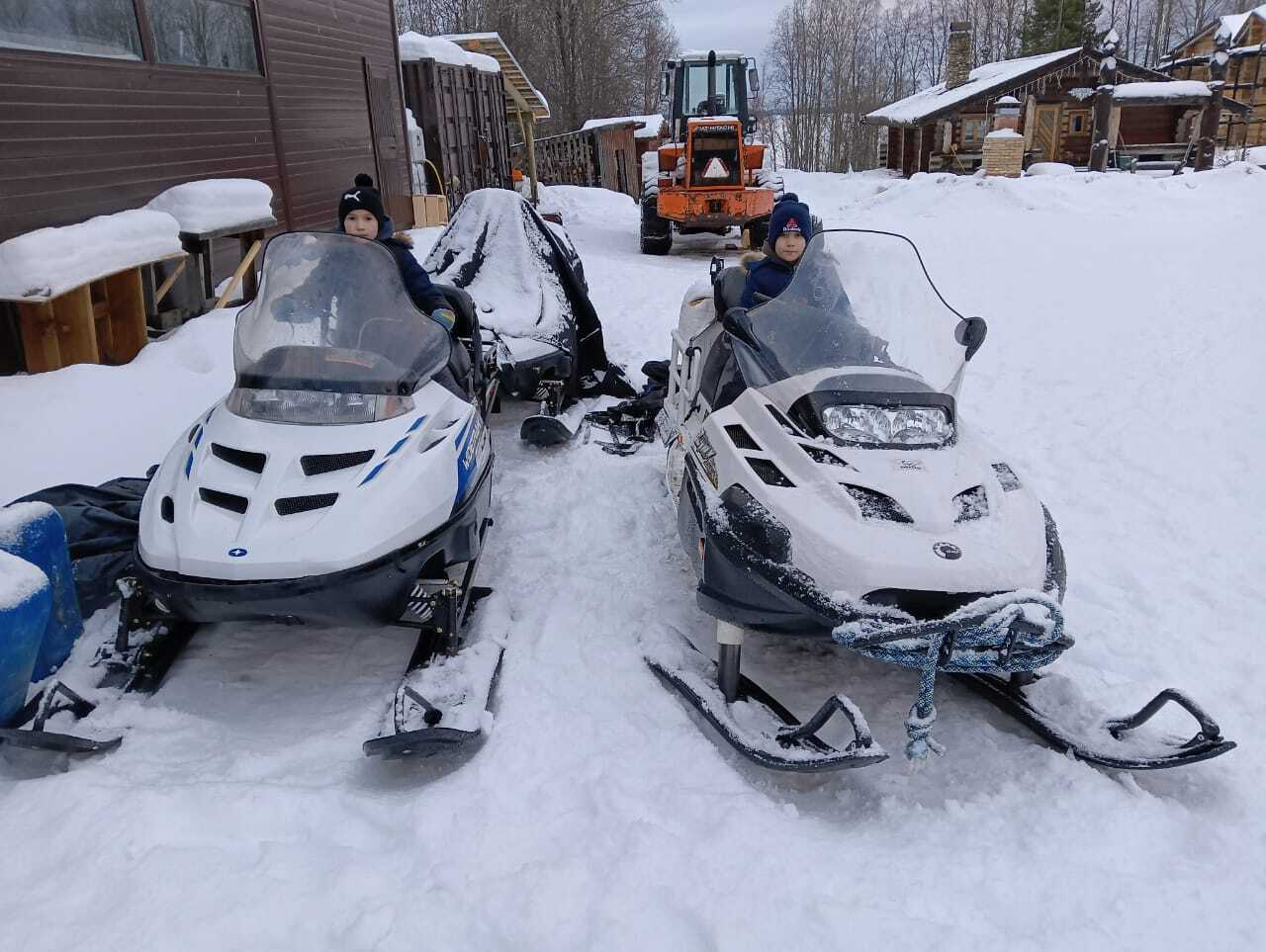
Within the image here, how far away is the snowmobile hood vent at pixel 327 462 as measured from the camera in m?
3.03

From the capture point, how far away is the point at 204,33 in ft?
26.4

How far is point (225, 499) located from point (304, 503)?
27 cm

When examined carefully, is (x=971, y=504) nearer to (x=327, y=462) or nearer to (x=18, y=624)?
(x=327, y=462)

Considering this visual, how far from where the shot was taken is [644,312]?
904 cm

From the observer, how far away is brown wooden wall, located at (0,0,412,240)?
5898 millimetres

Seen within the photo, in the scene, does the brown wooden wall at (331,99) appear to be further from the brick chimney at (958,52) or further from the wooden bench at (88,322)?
the brick chimney at (958,52)

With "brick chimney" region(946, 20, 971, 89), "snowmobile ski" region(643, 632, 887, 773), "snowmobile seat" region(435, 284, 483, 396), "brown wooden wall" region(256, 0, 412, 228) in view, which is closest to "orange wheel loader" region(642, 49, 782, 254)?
"brown wooden wall" region(256, 0, 412, 228)

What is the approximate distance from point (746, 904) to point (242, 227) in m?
6.87

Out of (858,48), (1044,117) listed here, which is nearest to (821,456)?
(1044,117)

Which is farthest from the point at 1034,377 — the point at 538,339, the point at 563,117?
the point at 563,117

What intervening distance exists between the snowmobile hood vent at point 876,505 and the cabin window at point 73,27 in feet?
20.1

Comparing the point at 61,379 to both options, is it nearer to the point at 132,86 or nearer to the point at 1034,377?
the point at 132,86

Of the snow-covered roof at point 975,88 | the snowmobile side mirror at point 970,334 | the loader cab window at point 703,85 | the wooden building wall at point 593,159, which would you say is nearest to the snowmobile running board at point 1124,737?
the snowmobile side mirror at point 970,334

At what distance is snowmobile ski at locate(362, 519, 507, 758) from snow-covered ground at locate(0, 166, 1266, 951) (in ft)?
0.38
